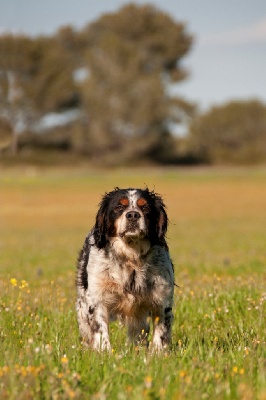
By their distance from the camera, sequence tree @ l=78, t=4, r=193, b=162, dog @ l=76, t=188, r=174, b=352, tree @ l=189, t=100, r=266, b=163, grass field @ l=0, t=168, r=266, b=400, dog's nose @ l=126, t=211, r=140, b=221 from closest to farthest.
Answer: grass field @ l=0, t=168, r=266, b=400, dog's nose @ l=126, t=211, r=140, b=221, dog @ l=76, t=188, r=174, b=352, tree @ l=78, t=4, r=193, b=162, tree @ l=189, t=100, r=266, b=163

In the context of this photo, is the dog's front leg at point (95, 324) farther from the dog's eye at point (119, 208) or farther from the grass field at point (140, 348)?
the dog's eye at point (119, 208)

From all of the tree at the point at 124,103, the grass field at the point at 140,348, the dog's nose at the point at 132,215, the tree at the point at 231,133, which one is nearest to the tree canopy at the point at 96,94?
the tree at the point at 124,103

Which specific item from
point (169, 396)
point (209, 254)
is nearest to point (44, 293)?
point (169, 396)

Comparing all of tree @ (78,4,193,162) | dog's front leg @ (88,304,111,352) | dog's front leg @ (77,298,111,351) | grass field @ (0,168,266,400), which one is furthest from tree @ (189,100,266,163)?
dog's front leg @ (88,304,111,352)

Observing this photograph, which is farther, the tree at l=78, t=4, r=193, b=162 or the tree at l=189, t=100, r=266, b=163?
the tree at l=189, t=100, r=266, b=163

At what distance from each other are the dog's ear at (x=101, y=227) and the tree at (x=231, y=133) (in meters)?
80.9

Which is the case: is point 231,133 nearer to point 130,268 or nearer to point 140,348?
point 130,268

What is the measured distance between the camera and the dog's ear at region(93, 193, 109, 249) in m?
7.25

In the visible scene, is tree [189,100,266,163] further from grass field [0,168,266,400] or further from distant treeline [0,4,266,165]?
grass field [0,168,266,400]

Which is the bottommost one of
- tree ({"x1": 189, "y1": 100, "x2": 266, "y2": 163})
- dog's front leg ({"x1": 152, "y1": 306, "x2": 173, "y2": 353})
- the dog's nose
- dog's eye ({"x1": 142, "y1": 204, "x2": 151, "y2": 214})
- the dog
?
dog's front leg ({"x1": 152, "y1": 306, "x2": 173, "y2": 353})

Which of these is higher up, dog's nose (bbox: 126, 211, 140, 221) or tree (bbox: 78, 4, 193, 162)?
tree (bbox: 78, 4, 193, 162)

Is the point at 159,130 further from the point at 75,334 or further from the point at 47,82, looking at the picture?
the point at 75,334

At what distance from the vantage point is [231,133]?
102250 mm

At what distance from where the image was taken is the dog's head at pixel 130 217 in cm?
698
